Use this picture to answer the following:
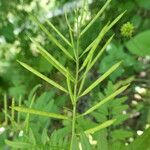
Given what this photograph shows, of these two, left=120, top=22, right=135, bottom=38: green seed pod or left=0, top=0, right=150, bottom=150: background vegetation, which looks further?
left=120, top=22, right=135, bottom=38: green seed pod

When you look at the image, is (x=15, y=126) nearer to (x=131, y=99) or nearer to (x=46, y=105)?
(x=46, y=105)

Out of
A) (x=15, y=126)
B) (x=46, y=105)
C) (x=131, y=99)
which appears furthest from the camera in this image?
(x=131, y=99)

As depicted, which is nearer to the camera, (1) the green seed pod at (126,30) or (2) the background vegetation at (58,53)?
(2) the background vegetation at (58,53)

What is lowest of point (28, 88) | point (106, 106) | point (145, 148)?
point (145, 148)

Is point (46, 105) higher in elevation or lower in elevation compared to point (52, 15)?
lower

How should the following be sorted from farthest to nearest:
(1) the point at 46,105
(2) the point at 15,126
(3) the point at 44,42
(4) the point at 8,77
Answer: (4) the point at 8,77, (3) the point at 44,42, (1) the point at 46,105, (2) the point at 15,126

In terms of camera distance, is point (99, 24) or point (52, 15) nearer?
point (99, 24)

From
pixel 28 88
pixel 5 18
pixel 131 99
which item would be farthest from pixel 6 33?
pixel 131 99

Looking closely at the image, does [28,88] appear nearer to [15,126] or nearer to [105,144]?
[15,126]

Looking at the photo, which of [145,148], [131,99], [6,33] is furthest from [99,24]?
[131,99]
